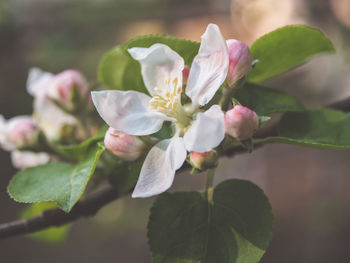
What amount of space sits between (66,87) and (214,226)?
37 centimetres

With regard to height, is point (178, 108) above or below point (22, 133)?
above

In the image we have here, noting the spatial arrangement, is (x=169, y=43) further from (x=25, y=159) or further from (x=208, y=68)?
(x=25, y=159)

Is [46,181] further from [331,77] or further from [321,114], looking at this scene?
[331,77]

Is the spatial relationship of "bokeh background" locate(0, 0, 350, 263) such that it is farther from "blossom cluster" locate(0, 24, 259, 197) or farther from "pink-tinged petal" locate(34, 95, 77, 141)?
"blossom cluster" locate(0, 24, 259, 197)

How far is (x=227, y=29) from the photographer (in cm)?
603

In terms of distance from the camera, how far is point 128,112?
0.53 m

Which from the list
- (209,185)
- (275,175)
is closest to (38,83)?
(209,185)

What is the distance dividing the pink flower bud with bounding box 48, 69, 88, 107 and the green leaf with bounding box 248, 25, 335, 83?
30cm

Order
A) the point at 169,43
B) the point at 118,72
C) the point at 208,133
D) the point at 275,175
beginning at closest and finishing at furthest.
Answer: the point at 208,133
the point at 169,43
the point at 118,72
the point at 275,175

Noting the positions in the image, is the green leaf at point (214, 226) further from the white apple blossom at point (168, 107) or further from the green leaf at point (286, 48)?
the green leaf at point (286, 48)

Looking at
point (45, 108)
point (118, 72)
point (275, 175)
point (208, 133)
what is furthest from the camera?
point (275, 175)

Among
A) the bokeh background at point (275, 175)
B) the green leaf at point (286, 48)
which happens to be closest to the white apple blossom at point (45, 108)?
the green leaf at point (286, 48)

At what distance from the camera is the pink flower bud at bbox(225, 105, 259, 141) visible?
466 millimetres

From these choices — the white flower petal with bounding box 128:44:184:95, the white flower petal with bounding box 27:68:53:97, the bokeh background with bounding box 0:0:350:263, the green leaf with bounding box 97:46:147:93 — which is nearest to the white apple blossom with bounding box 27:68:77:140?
the white flower petal with bounding box 27:68:53:97
